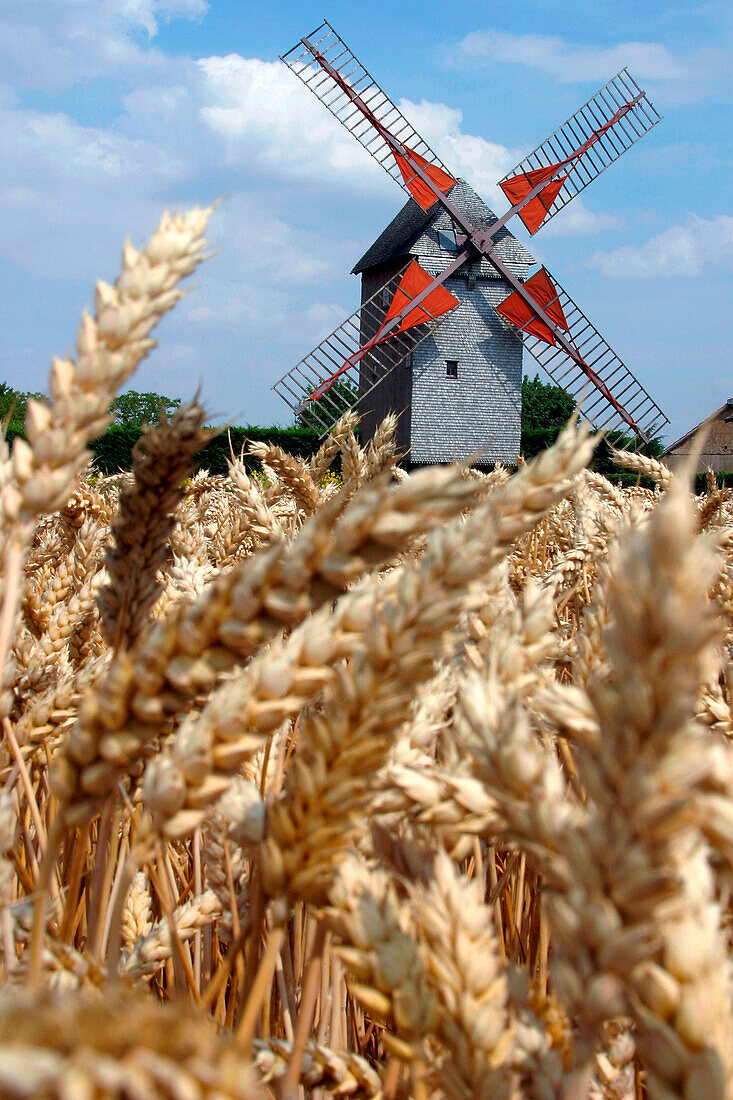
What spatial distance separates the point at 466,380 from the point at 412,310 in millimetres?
3152

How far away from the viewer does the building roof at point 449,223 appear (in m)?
23.5

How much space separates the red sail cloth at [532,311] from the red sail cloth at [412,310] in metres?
1.62

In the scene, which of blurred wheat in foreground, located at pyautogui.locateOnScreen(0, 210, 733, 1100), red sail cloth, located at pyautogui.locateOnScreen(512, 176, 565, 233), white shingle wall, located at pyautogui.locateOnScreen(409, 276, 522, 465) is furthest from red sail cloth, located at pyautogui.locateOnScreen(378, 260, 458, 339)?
blurred wheat in foreground, located at pyautogui.locateOnScreen(0, 210, 733, 1100)

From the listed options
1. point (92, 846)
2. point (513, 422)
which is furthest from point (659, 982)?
point (513, 422)

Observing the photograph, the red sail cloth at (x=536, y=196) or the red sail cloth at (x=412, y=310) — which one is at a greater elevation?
the red sail cloth at (x=536, y=196)

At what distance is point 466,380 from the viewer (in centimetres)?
2467

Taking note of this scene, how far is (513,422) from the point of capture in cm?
2545

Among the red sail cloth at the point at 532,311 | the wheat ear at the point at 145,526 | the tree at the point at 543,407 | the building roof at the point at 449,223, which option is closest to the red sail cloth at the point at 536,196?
the building roof at the point at 449,223

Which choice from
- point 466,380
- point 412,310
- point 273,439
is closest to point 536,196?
point 412,310

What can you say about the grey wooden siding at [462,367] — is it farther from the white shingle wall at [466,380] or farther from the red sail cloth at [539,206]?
the red sail cloth at [539,206]

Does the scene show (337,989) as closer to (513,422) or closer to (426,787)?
(426,787)

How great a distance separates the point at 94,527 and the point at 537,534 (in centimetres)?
214

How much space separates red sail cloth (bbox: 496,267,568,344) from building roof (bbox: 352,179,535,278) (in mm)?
1062

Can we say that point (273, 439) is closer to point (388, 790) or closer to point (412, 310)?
point (412, 310)
